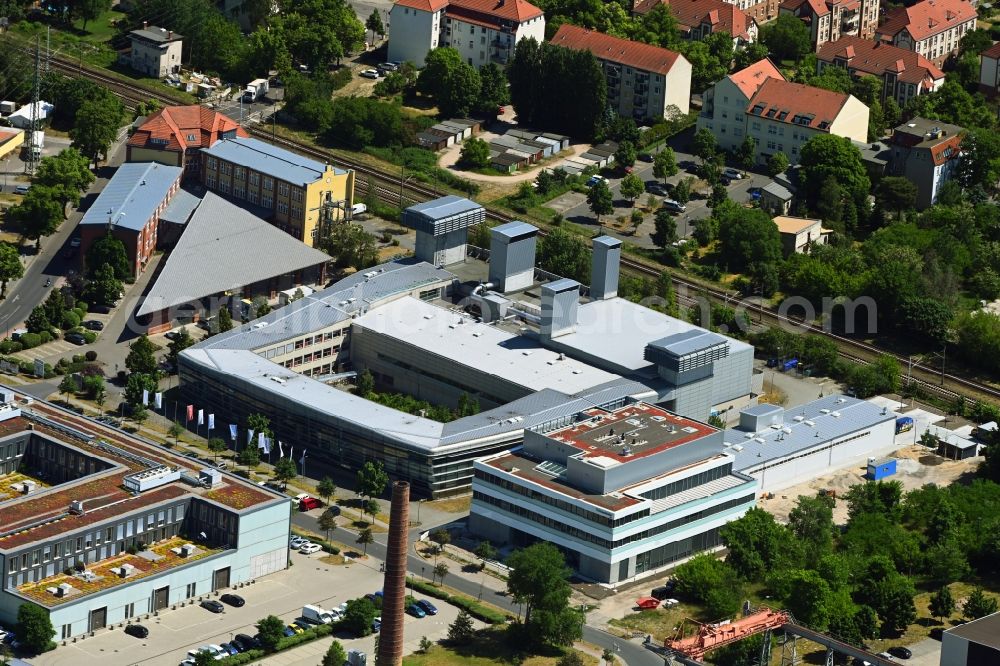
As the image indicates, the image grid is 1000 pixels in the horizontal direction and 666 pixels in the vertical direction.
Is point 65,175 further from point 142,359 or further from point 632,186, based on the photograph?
point 632,186

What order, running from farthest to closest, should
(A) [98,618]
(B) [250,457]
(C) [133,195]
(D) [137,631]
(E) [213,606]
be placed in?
(C) [133,195] → (B) [250,457] → (E) [213,606] → (D) [137,631] → (A) [98,618]

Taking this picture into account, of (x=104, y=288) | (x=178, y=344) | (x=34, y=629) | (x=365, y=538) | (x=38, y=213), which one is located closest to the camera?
(x=34, y=629)

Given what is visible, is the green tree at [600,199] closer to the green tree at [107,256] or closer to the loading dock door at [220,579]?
the green tree at [107,256]

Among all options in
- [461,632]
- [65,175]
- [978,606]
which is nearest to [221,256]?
[65,175]

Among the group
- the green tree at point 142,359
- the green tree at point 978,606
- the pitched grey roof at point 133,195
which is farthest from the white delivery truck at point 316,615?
the pitched grey roof at point 133,195

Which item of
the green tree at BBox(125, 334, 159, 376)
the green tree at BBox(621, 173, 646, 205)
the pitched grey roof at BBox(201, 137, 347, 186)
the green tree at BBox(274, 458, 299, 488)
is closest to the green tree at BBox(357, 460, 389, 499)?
the green tree at BBox(274, 458, 299, 488)

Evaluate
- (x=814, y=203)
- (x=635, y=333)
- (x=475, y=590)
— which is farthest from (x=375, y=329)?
(x=814, y=203)

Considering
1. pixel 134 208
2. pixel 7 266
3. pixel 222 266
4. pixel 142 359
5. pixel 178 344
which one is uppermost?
pixel 134 208
